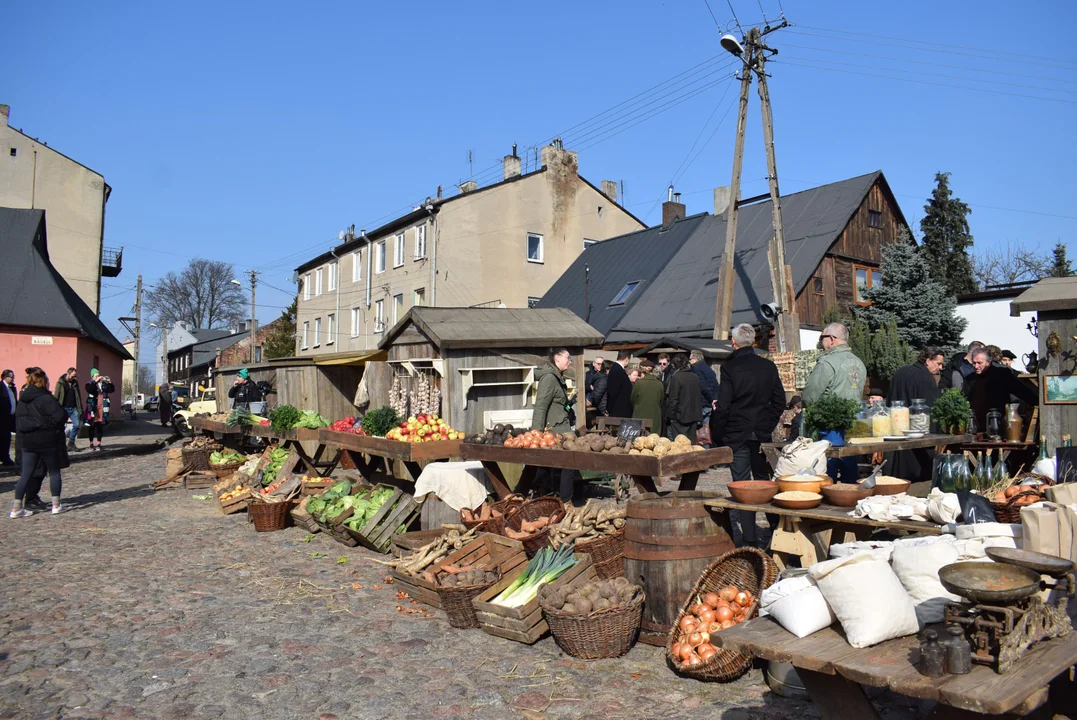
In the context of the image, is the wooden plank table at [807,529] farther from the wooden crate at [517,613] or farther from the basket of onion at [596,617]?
the wooden crate at [517,613]

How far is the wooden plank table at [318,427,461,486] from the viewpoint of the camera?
9.25m

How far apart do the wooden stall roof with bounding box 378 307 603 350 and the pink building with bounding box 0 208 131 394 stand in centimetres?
1668

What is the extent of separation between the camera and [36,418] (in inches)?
428

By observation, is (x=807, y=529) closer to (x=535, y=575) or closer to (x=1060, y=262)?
(x=535, y=575)

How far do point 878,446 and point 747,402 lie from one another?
1.18 metres

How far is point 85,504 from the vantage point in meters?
12.3

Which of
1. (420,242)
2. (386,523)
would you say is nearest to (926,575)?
(386,523)

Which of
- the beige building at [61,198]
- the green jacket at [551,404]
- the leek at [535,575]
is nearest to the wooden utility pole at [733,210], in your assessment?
the green jacket at [551,404]

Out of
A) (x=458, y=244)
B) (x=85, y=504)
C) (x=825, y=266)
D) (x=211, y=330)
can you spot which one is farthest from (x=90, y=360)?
(x=211, y=330)

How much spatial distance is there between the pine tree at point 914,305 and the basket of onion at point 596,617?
63.5 feet

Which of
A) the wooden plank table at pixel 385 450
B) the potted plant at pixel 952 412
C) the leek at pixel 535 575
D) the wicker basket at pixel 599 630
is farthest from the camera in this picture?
the wooden plank table at pixel 385 450

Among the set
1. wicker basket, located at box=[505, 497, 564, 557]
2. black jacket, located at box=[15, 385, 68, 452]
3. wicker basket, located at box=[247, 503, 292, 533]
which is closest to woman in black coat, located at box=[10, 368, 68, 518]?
black jacket, located at box=[15, 385, 68, 452]

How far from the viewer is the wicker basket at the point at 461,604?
5977 mm

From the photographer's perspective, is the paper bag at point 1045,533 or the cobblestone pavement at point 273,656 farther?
the cobblestone pavement at point 273,656
